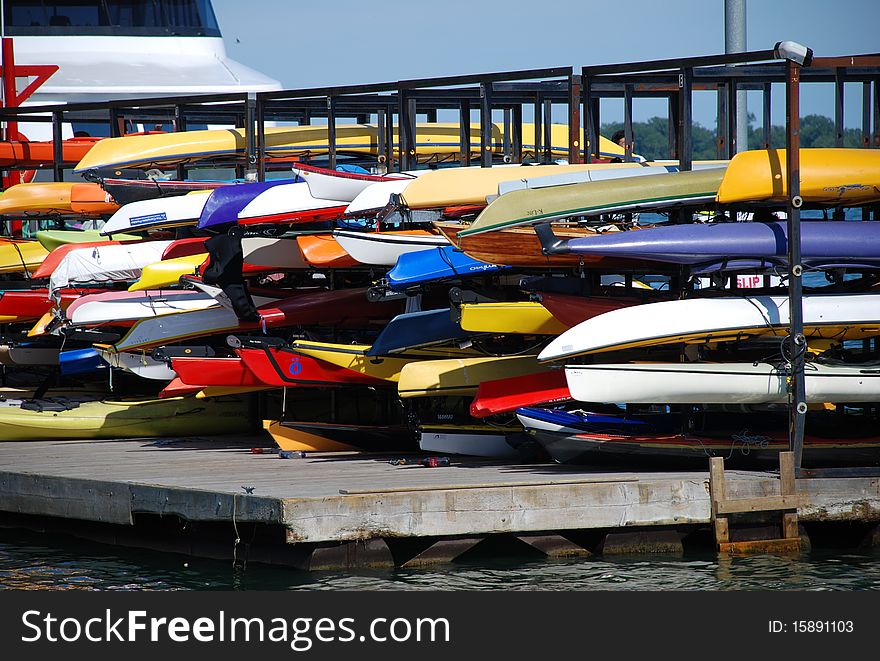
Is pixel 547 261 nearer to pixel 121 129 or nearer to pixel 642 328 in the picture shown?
pixel 642 328

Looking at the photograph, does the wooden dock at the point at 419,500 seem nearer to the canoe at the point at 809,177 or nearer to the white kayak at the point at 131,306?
the canoe at the point at 809,177

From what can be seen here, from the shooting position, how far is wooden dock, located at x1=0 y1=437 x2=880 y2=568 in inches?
347

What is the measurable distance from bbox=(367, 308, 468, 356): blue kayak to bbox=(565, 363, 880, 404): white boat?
79.9 inches

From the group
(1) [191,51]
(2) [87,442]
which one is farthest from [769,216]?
(1) [191,51]

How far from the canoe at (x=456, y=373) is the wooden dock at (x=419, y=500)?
0.81 m

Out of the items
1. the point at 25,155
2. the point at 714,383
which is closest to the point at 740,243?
the point at 714,383

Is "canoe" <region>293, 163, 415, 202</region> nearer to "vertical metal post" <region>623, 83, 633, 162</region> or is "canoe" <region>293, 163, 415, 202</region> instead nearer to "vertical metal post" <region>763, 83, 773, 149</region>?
"vertical metal post" <region>623, 83, 633, 162</region>

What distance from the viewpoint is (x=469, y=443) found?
11.5m

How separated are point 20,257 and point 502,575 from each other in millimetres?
10054

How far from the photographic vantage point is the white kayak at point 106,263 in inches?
579

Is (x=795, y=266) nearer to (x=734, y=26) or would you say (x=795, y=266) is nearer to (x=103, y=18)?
(x=734, y=26)

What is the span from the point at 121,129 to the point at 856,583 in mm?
14441

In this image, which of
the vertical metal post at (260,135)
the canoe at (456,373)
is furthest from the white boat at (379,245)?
the vertical metal post at (260,135)

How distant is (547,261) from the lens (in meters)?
11.6
